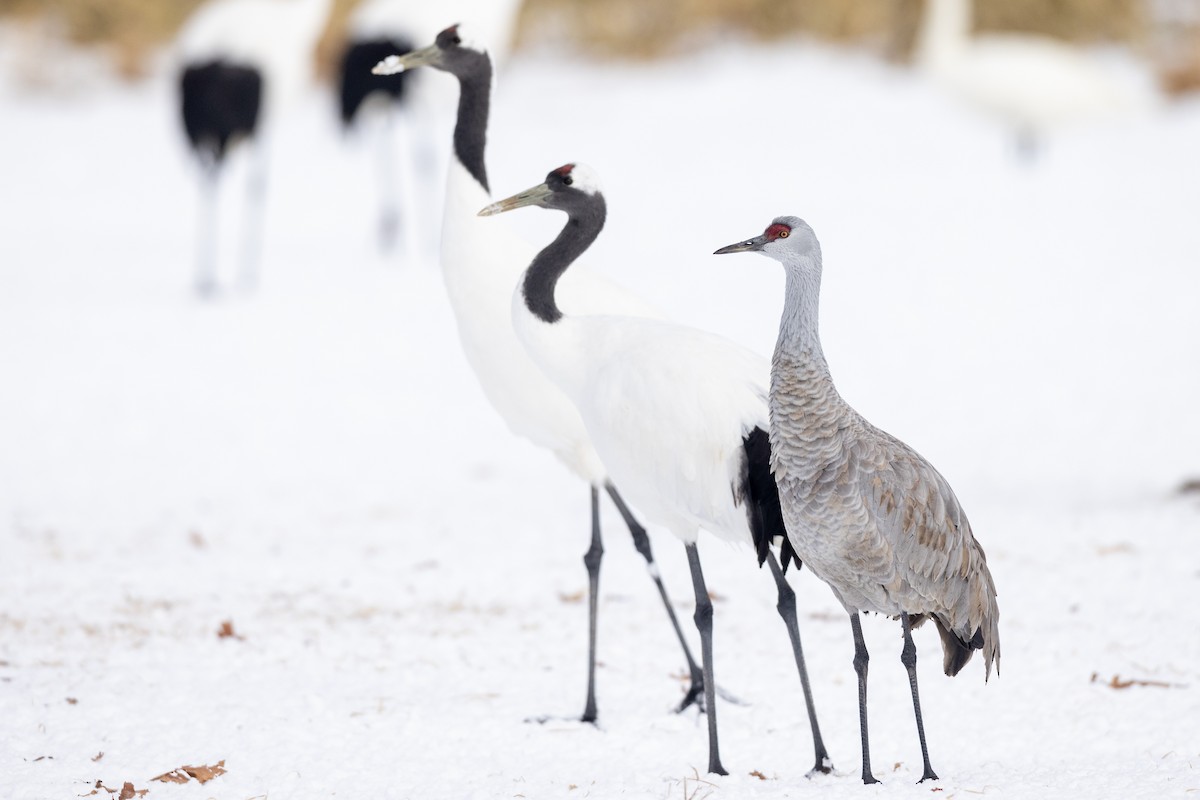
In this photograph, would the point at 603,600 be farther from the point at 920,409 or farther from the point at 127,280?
the point at 127,280

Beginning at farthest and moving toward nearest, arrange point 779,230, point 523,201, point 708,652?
point 523,201 < point 708,652 < point 779,230

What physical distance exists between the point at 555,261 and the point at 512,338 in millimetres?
452

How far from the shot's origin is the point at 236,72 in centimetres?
955

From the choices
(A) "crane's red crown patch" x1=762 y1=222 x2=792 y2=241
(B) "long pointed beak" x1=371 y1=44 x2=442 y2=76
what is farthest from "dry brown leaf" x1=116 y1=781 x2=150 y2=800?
(B) "long pointed beak" x1=371 y1=44 x2=442 y2=76

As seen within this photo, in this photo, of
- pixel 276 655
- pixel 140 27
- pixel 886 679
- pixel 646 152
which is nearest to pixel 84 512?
pixel 276 655

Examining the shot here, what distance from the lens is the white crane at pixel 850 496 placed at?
3.25 metres

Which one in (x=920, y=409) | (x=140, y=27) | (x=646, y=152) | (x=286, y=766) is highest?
(x=140, y=27)

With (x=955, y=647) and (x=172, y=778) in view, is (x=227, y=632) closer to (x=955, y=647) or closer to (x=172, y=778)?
(x=172, y=778)

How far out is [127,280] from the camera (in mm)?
Answer: 10133

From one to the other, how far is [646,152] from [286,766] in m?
10.2

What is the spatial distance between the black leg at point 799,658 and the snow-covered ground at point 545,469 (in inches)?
5.4

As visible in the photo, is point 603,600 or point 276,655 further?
point 603,600

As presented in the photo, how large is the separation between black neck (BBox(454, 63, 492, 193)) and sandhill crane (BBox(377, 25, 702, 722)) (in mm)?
17

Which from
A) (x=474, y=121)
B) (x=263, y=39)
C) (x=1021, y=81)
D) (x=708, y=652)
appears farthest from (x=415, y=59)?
(x=1021, y=81)
